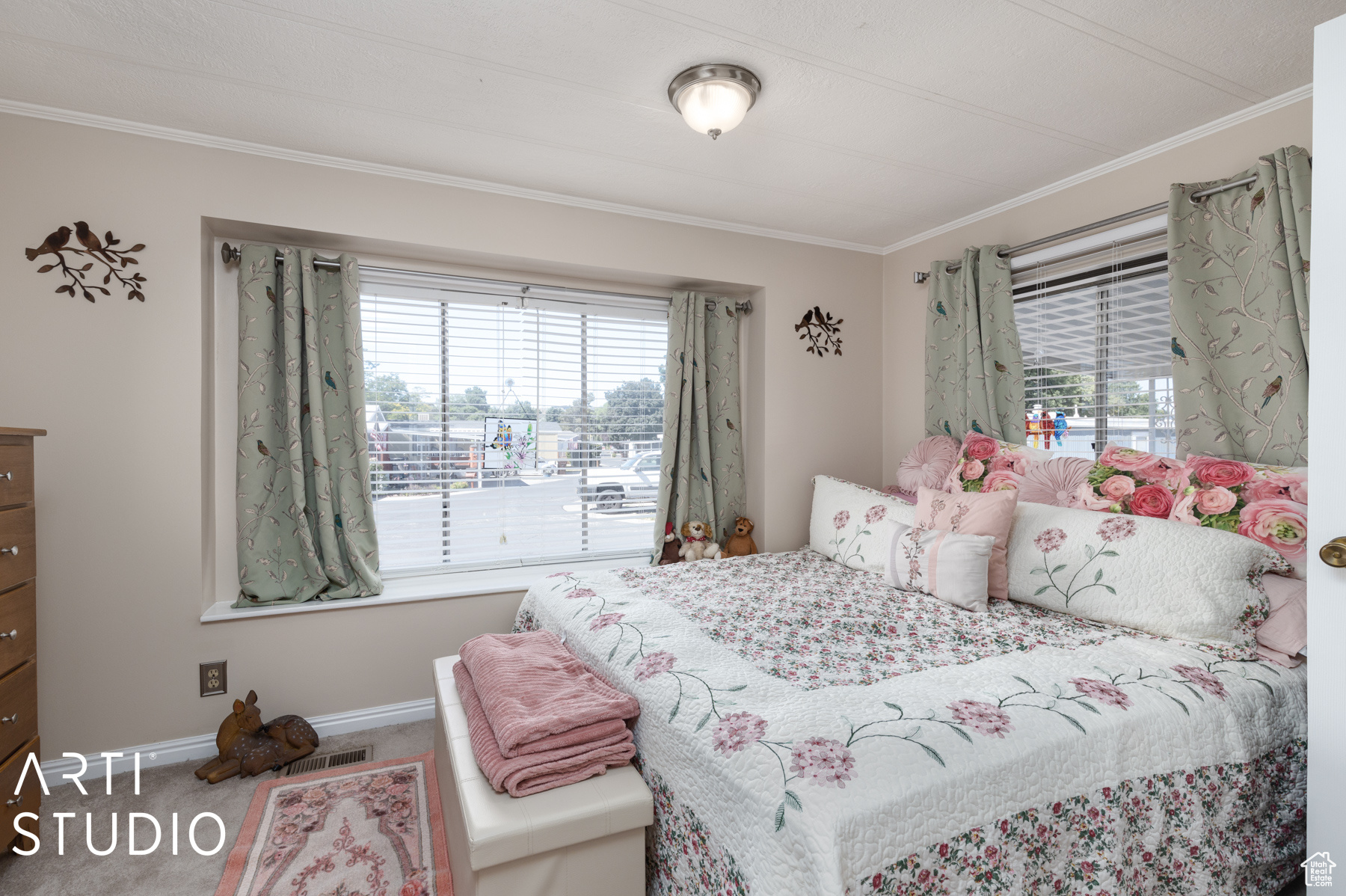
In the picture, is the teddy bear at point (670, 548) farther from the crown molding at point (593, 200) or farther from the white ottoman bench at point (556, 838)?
the white ottoman bench at point (556, 838)

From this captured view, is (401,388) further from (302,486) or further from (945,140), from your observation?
(945,140)

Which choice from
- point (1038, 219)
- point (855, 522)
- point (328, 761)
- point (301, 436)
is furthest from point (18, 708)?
point (1038, 219)

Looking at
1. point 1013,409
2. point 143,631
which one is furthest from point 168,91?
point 1013,409

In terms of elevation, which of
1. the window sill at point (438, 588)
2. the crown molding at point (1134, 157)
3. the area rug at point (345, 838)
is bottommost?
the area rug at point (345, 838)

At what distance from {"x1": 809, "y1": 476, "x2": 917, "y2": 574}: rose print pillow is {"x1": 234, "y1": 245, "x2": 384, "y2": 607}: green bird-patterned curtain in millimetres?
2055

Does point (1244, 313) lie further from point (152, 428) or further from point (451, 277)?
point (152, 428)

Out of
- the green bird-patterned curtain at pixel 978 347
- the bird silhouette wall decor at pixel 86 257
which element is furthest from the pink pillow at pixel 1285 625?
the bird silhouette wall decor at pixel 86 257

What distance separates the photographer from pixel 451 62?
190cm

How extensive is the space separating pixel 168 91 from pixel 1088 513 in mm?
3293

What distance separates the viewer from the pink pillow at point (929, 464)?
121 inches

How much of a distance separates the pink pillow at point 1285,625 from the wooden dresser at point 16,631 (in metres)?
3.40

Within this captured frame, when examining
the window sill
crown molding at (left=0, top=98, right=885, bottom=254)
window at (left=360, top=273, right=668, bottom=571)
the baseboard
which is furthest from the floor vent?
crown molding at (left=0, top=98, right=885, bottom=254)

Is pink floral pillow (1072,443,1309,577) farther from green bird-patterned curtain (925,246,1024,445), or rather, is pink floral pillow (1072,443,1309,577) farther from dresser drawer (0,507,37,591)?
dresser drawer (0,507,37,591)

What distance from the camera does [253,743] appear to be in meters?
2.34
